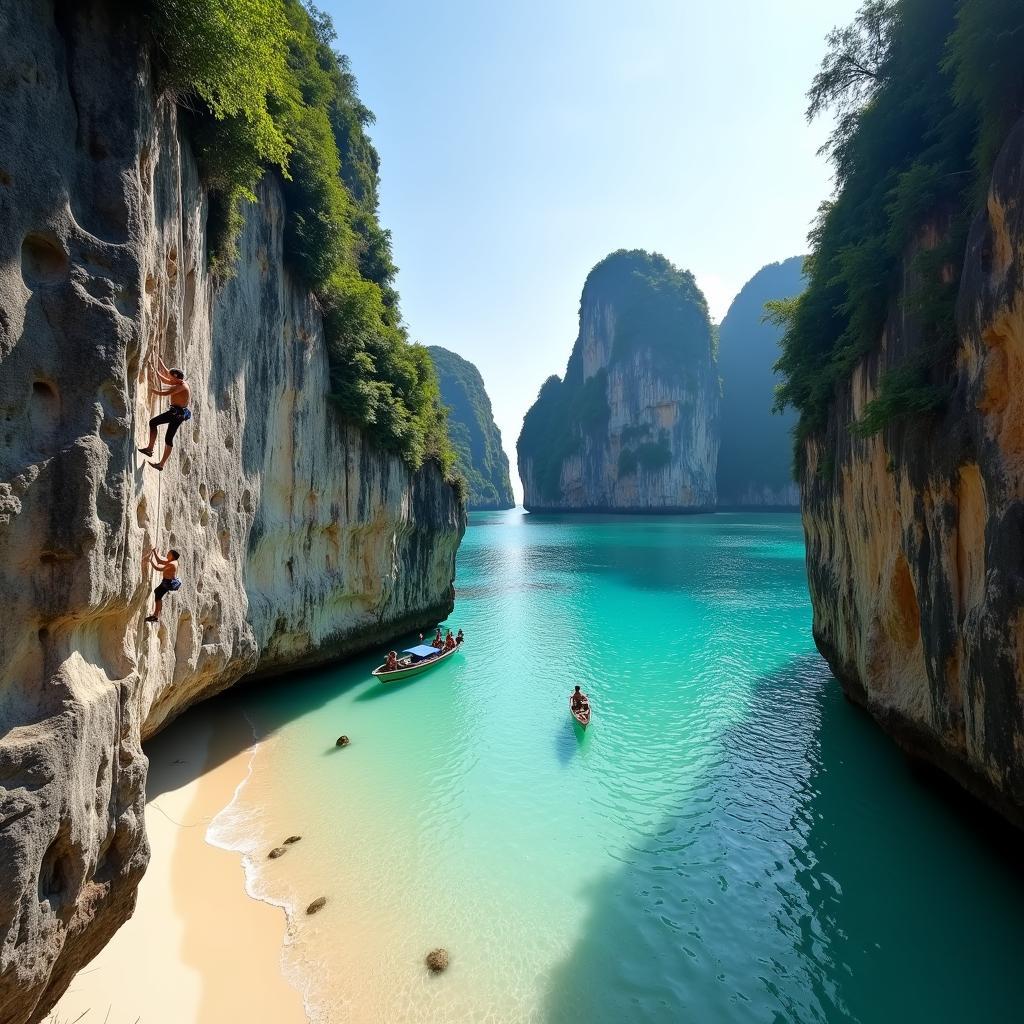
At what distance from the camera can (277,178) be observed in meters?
12.5

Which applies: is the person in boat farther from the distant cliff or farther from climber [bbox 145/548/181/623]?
climber [bbox 145/548/181/623]

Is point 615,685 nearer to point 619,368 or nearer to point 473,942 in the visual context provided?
point 473,942

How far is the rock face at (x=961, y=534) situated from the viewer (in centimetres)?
600

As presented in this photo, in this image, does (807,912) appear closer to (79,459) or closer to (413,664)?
(79,459)

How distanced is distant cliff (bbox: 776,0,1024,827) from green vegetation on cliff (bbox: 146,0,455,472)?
946 centimetres

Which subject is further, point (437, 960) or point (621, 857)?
point (621, 857)

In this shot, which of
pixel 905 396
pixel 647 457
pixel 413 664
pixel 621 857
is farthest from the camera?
pixel 647 457

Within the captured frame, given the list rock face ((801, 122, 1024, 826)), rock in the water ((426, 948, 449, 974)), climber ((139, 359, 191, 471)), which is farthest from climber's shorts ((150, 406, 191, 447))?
rock face ((801, 122, 1024, 826))

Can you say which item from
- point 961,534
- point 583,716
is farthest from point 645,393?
point 961,534

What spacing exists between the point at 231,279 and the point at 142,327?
5857 mm

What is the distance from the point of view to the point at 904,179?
855 cm

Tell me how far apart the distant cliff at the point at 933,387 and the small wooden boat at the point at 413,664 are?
1200 centimetres

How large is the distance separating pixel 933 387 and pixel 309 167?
14.6 metres

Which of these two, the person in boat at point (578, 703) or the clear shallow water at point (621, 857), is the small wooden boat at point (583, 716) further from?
the clear shallow water at point (621, 857)
